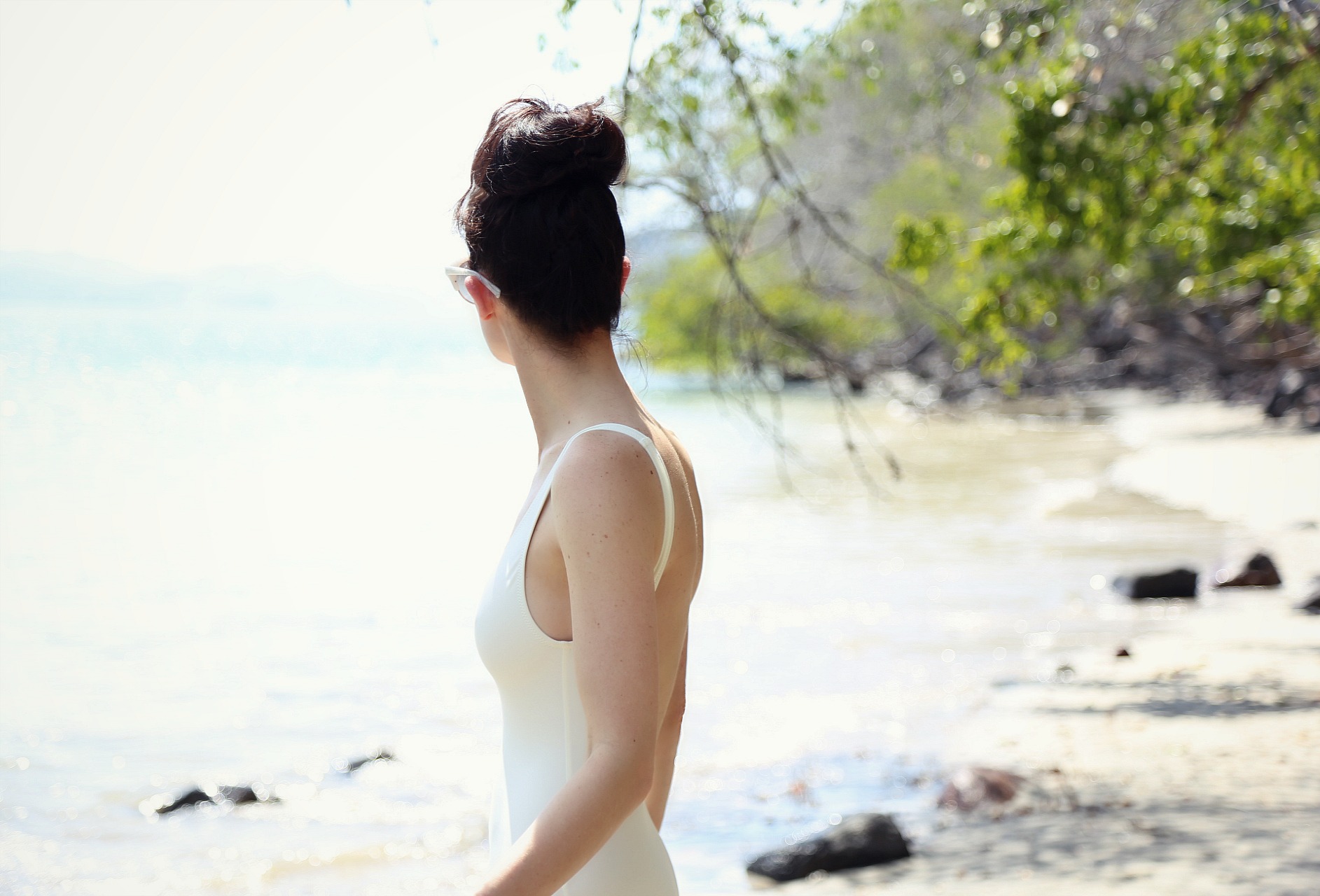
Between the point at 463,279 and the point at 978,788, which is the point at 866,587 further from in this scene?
the point at 463,279

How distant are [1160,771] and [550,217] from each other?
20.4 ft

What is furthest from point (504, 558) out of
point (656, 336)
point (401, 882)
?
point (656, 336)

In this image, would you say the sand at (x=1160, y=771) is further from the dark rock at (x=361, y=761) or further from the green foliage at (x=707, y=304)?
the green foliage at (x=707, y=304)

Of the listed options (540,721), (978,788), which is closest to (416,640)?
(978,788)

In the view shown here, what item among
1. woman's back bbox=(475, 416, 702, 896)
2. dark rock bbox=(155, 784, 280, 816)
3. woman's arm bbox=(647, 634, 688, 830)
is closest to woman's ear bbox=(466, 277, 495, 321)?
woman's back bbox=(475, 416, 702, 896)

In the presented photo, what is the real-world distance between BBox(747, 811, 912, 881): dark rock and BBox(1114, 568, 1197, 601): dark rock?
756cm

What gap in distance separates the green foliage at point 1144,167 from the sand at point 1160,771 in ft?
8.50

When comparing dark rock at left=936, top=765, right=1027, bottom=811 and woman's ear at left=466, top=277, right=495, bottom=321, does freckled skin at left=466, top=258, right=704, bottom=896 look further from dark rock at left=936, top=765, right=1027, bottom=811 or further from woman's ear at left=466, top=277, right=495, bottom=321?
dark rock at left=936, top=765, right=1027, bottom=811

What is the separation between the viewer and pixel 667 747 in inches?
80.4

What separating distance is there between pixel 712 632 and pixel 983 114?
21.6 meters

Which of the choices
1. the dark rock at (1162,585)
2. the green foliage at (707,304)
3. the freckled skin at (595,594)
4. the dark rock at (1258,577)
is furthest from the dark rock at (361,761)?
the green foliage at (707,304)

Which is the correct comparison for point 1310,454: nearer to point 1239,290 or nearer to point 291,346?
point 1239,290

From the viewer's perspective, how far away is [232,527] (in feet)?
73.4

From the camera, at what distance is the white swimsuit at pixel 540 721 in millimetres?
1583
